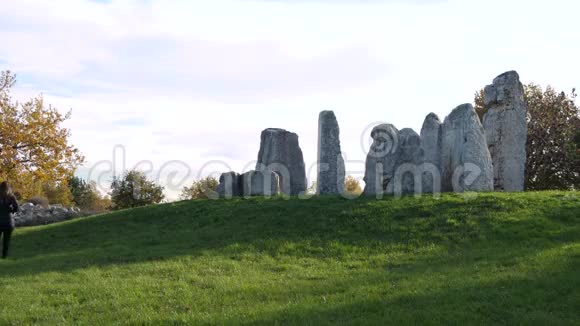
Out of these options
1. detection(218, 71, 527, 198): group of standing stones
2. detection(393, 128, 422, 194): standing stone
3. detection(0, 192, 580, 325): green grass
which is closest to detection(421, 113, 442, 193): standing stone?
detection(218, 71, 527, 198): group of standing stones

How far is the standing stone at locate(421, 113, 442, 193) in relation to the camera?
1046 inches

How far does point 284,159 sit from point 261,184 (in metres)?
2.73

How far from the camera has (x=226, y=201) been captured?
1096 inches

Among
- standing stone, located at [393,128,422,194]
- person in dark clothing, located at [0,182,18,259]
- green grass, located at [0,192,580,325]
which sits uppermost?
standing stone, located at [393,128,422,194]

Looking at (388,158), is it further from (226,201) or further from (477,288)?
(477,288)

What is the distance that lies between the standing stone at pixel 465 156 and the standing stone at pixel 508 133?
2.31 meters

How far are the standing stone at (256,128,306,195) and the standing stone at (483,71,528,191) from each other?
35.1 ft

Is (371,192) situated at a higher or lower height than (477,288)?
higher

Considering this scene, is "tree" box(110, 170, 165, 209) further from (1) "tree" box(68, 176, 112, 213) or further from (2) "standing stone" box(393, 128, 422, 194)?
(2) "standing stone" box(393, 128, 422, 194)

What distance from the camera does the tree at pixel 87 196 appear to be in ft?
247

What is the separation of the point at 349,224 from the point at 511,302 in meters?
9.88

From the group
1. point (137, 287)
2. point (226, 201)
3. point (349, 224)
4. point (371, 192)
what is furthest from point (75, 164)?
point (137, 287)

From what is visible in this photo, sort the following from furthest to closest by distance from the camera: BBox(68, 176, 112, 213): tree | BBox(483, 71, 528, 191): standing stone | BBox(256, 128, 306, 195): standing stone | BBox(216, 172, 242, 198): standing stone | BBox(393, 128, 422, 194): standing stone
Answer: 1. BBox(68, 176, 112, 213): tree
2. BBox(256, 128, 306, 195): standing stone
3. BBox(216, 172, 242, 198): standing stone
4. BBox(483, 71, 528, 191): standing stone
5. BBox(393, 128, 422, 194): standing stone

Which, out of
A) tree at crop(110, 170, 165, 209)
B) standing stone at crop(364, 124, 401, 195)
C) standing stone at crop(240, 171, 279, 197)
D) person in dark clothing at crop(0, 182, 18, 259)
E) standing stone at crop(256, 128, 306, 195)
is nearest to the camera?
person in dark clothing at crop(0, 182, 18, 259)
